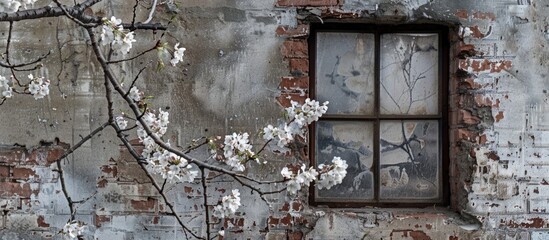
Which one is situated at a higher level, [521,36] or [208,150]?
[521,36]

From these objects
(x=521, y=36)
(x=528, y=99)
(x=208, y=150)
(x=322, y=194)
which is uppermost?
(x=521, y=36)

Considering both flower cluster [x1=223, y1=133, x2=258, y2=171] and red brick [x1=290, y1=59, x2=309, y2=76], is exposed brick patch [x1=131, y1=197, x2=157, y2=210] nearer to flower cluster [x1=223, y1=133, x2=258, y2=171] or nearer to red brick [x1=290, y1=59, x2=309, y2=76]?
flower cluster [x1=223, y1=133, x2=258, y2=171]

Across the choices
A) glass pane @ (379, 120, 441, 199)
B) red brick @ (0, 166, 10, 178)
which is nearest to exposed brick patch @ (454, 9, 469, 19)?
glass pane @ (379, 120, 441, 199)

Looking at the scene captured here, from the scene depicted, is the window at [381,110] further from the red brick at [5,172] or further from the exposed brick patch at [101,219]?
the red brick at [5,172]

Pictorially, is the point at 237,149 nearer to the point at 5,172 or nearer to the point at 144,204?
the point at 144,204

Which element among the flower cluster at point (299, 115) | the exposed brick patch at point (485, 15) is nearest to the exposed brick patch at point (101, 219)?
the flower cluster at point (299, 115)

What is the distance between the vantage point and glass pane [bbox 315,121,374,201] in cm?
408

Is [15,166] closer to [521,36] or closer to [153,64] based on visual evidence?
[153,64]

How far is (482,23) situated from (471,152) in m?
0.74

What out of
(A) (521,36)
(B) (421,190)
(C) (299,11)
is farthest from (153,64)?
(A) (521,36)

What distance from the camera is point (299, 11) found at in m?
3.92

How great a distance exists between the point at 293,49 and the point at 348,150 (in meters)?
0.69

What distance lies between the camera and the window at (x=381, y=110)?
4.08 meters

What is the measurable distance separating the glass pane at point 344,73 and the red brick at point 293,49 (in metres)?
0.18
